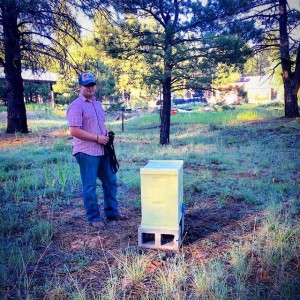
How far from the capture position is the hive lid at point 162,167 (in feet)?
10.3

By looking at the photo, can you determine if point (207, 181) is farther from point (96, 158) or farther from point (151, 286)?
point (151, 286)

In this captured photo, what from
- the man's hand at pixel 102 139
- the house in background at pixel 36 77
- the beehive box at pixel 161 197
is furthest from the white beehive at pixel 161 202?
the house in background at pixel 36 77

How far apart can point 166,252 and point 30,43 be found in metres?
9.76

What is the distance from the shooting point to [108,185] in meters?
3.97

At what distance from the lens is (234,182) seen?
223 inches

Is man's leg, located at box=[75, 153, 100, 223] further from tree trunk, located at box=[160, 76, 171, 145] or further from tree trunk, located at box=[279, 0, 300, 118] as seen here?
tree trunk, located at box=[279, 0, 300, 118]

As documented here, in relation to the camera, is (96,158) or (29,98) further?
(29,98)

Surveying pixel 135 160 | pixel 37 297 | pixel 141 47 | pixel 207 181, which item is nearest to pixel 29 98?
pixel 141 47

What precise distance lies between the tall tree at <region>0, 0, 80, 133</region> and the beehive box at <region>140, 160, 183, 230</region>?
8.23m

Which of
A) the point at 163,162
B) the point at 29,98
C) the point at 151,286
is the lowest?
the point at 151,286

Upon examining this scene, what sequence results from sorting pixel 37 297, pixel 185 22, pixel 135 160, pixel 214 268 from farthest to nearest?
pixel 185 22
pixel 135 160
pixel 214 268
pixel 37 297

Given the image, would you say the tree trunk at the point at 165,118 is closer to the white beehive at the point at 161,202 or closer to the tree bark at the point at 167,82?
the tree bark at the point at 167,82

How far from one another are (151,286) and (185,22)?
813 centimetres

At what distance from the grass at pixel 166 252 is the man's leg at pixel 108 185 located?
318 millimetres
